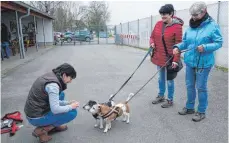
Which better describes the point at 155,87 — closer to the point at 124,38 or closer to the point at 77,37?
the point at 124,38

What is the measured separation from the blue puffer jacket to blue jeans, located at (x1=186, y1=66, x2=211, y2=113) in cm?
12

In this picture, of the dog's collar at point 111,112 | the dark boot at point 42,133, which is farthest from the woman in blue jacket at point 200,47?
the dark boot at point 42,133

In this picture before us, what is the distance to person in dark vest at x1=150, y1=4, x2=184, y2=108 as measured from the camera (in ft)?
12.9

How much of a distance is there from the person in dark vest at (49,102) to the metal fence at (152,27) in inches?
268

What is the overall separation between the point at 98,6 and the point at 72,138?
45.6m

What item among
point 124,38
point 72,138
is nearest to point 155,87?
point 72,138

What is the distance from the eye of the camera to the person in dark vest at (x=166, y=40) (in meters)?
3.95

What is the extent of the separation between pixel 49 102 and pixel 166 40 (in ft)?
7.44

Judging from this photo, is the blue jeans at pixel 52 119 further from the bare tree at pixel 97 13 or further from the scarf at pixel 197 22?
the bare tree at pixel 97 13

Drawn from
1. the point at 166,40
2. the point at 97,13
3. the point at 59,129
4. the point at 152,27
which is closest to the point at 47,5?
the point at 97,13

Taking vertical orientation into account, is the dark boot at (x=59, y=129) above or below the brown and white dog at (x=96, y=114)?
below

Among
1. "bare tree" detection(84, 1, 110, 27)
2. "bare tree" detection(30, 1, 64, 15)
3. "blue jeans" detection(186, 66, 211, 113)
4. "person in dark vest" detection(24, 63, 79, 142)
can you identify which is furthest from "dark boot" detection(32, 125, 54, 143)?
"bare tree" detection(84, 1, 110, 27)

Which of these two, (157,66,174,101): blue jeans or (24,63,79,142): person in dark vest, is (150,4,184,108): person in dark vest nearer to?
(157,66,174,101): blue jeans

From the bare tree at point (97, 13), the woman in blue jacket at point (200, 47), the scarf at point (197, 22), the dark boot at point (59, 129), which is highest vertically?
the bare tree at point (97, 13)
